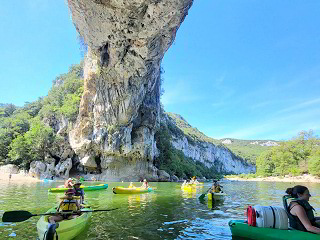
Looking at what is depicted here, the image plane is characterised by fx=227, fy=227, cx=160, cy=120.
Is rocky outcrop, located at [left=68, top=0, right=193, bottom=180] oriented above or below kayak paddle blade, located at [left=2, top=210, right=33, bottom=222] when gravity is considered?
above

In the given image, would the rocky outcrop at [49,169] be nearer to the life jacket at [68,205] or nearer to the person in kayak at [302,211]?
the life jacket at [68,205]

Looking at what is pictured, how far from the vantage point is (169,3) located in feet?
46.1

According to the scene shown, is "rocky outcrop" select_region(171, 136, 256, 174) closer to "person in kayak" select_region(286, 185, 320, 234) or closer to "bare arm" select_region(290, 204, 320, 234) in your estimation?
"person in kayak" select_region(286, 185, 320, 234)

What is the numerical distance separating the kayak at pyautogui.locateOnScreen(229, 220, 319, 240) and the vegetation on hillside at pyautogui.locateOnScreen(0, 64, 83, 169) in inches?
1343

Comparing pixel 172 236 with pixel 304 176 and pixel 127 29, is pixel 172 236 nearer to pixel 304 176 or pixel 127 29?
pixel 127 29

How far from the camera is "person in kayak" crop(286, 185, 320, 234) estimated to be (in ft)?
14.4

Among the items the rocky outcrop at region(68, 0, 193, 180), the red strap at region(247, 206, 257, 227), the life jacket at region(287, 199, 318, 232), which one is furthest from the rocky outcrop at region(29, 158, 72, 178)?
the life jacket at region(287, 199, 318, 232)

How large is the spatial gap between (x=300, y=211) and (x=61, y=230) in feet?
15.9

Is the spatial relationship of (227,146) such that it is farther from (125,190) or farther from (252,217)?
(252,217)

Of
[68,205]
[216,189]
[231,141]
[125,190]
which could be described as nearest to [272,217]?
[68,205]

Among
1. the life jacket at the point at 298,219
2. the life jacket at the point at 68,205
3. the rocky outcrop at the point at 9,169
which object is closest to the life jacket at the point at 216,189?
the life jacket at the point at 298,219

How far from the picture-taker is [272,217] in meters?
4.94

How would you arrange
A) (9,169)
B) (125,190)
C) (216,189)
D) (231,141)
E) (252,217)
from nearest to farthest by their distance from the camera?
(252,217) → (216,189) → (125,190) → (9,169) → (231,141)

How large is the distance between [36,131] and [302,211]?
36093 mm
